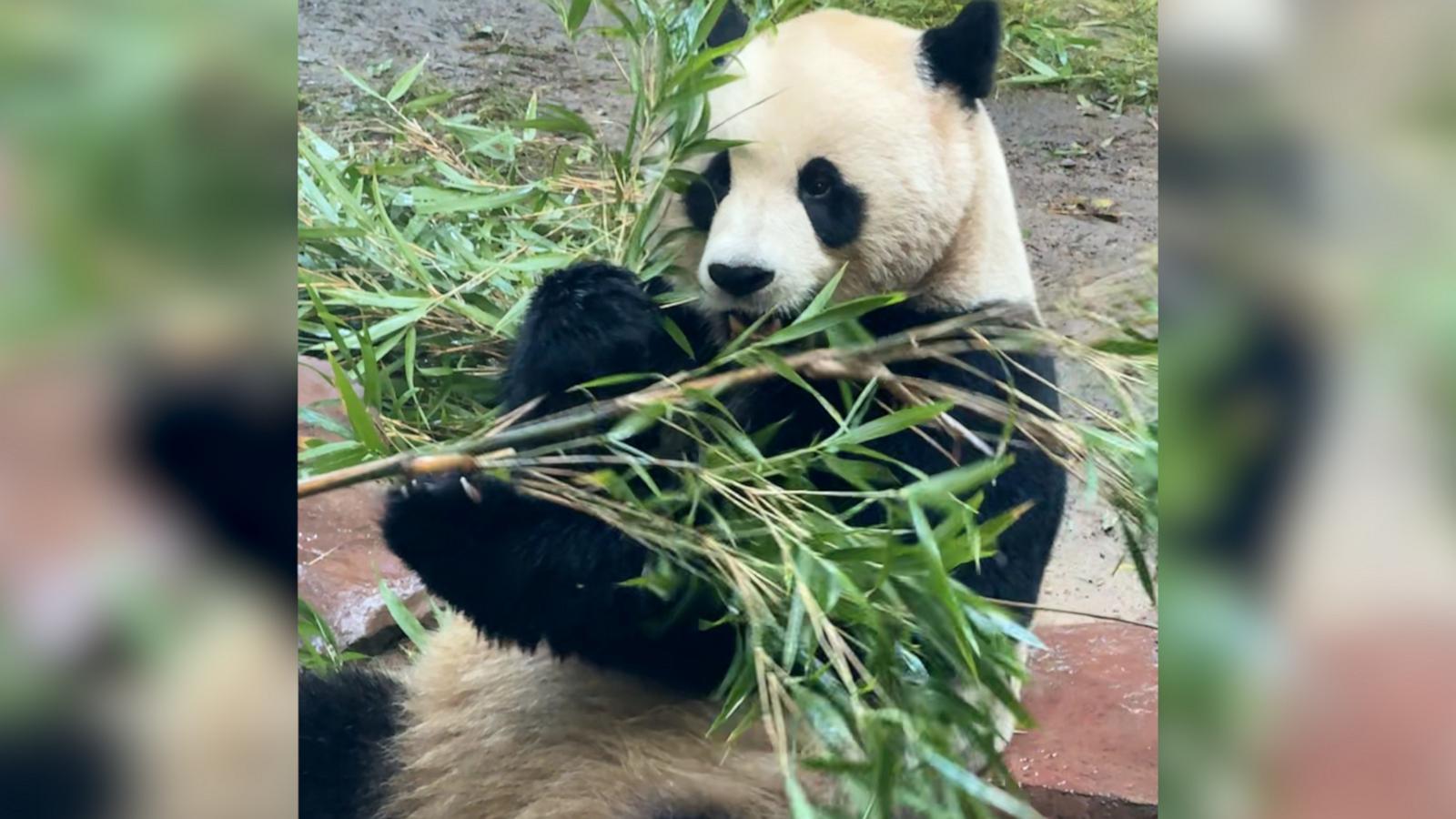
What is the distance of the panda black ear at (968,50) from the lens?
124cm

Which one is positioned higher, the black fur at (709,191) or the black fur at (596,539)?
the black fur at (709,191)

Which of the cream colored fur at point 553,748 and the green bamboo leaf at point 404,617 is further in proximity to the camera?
the green bamboo leaf at point 404,617

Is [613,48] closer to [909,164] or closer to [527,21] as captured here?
[527,21]

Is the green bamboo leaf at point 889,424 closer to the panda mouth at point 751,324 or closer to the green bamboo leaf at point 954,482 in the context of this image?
the green bamboo leaf at point 954,482

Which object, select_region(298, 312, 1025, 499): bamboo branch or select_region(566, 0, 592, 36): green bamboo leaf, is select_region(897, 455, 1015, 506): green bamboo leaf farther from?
select_region(566, 0, 592, 36): green bamboo leaf

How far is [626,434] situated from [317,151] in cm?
54

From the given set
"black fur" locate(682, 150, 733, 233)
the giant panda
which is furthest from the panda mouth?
"black fur" locate(682, 150, 733, 233)

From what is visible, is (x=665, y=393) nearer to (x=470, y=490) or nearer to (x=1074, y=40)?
(x=470, y=490)

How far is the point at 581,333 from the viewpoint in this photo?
4.06ft

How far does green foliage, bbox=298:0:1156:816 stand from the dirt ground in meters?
0.04

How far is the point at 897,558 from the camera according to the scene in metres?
1.00
